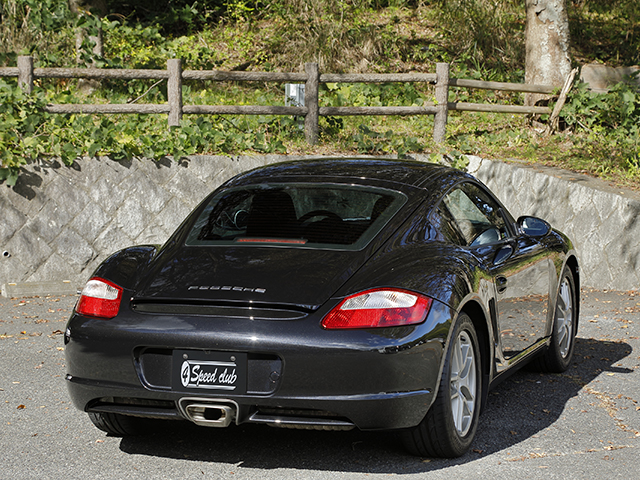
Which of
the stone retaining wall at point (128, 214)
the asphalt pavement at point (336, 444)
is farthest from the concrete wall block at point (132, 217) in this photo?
the asphalt pavement at point (336, 444)

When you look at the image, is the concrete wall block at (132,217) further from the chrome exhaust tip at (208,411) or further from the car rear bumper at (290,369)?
the chrome exhaust tip at (208,411)

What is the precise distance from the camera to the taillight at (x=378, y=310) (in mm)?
3561

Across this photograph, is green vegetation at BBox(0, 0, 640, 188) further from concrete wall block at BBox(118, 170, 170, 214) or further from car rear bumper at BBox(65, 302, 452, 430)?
car rear bumper at BBox(65, 302, 452, 430)

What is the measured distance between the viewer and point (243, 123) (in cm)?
1218

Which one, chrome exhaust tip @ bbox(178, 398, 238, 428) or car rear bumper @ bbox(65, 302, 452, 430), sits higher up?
car rear bumper @ bbox(65, 302, 452, 430)

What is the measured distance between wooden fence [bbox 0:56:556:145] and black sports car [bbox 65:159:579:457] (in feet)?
21.8

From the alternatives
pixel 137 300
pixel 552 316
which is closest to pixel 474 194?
pixel 552 316

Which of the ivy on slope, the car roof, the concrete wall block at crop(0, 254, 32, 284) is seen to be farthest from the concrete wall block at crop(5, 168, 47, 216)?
the car roof

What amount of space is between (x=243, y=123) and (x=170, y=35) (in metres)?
8.62

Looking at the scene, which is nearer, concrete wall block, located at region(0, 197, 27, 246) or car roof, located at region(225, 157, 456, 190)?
car roof, located at region(225, 157, 456, 190)

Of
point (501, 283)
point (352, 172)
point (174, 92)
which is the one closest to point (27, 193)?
point (174, 92)

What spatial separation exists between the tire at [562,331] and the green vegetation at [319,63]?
460 centimetres

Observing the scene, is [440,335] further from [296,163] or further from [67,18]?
[67,18]

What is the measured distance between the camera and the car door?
4.55 m
